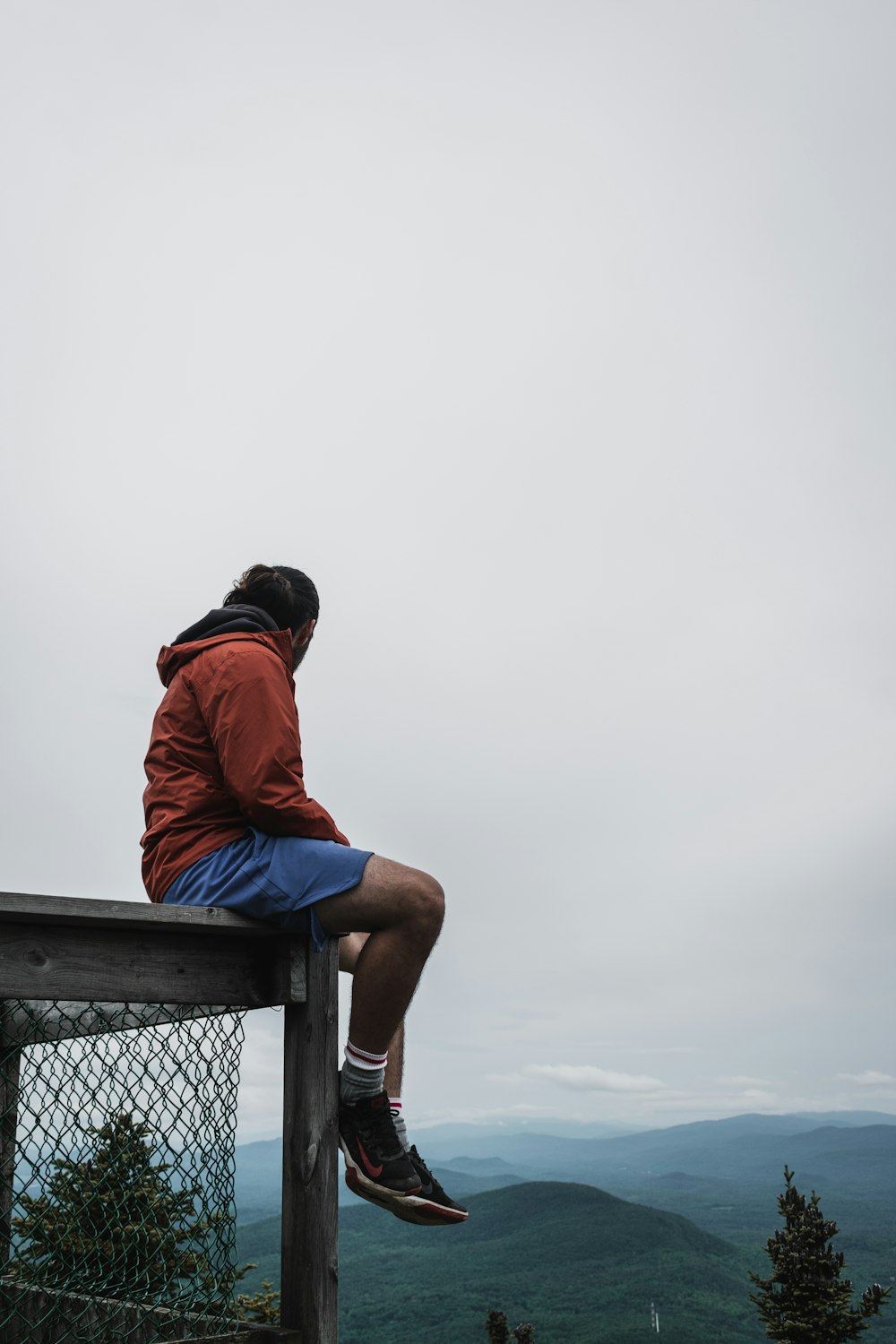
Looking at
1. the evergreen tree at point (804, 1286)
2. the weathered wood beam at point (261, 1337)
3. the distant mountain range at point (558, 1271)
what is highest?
the weathered wood beam at point (261, 1337)

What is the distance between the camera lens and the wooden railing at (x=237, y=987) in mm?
3115

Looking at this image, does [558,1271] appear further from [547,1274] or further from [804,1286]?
[804,1286]

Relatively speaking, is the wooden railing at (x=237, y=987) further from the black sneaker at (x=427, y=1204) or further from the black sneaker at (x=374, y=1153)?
the black sneaker at (x=427, y=1204)

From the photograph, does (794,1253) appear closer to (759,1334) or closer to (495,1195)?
(759,1334)

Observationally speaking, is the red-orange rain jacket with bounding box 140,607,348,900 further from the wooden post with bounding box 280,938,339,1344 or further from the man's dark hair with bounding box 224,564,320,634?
the wooden post with bounding box 280,938,339,1344

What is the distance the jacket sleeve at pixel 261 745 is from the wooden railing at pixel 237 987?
0.38 metres

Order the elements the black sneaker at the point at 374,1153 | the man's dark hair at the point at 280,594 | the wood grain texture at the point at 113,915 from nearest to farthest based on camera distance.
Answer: the wood grain texture at the point at 113,915 → the black sneaker at the point at 374,1153 → the man's dark hair at the point at 280,594

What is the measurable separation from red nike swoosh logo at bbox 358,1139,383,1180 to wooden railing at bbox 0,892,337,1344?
0.10m

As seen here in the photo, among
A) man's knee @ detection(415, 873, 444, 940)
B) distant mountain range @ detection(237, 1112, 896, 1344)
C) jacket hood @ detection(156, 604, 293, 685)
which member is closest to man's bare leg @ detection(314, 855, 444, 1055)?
man's knee @ detection(415, 873, 444, 940)

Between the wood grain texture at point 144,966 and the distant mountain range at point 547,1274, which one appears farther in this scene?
the distant mountain range at point 547,1274

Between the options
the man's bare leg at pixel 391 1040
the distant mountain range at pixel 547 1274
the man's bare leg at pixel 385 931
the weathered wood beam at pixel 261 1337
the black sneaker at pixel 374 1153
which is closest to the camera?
the weathered wood beam at pixel 261 1337

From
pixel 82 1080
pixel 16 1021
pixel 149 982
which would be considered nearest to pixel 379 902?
pixel 149 982

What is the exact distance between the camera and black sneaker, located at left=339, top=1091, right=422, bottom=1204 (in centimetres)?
326

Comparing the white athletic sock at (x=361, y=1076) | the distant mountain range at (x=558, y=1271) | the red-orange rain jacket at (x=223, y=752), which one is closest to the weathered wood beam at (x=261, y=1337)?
the white athletic sock at (x=361, y=1076)
